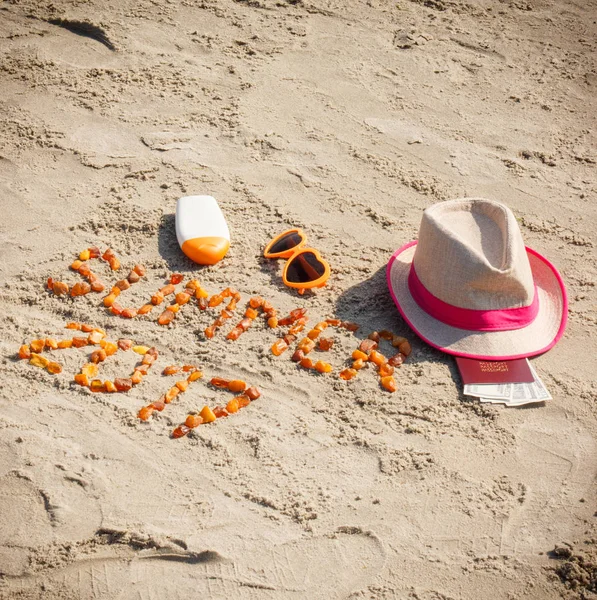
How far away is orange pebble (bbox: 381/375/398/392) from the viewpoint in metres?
3.38

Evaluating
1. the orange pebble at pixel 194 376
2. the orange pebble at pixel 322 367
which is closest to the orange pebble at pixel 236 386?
the orange pebble at pixel 194 376

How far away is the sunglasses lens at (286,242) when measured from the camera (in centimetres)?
397

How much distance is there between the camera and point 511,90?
5.22 m

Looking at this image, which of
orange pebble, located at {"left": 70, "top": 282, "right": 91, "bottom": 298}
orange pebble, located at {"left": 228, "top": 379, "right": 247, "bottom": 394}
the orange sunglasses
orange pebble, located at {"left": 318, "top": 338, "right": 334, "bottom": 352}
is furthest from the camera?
the orange sunglasses

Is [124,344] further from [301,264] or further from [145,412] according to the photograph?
[301,264]

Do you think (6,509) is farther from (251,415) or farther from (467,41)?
(467,41)

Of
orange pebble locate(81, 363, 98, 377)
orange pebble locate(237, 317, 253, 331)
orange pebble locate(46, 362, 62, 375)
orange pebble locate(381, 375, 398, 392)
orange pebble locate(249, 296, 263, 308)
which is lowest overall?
orange pebble locate(46, 362, 62, 375)

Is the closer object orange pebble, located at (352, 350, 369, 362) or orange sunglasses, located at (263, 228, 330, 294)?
orange pebble, located at (352, 350, 369, 362)

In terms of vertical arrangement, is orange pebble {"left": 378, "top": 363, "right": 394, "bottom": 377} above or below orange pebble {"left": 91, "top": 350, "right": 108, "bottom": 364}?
above

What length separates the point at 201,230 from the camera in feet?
13.0

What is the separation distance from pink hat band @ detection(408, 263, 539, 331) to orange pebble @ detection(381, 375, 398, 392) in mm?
426

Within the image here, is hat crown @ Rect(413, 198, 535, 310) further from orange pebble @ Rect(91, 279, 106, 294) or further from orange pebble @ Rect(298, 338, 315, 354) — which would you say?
orange pebble @ Rect(91, 279, 106, 294)

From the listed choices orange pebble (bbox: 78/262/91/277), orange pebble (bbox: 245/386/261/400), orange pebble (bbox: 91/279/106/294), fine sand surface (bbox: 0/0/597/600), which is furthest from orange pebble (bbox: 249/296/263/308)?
orange pebble (bbox: 78/262/91/277)

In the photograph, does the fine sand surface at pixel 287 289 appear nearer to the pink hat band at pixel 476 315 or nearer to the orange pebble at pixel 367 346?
the orange pebble at pixel 367 346
